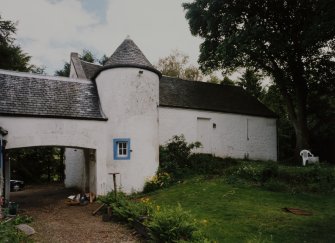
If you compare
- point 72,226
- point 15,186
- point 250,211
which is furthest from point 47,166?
point 250,211

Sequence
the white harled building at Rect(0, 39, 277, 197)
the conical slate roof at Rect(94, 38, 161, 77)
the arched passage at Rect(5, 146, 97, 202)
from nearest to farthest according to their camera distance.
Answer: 1. the white harled building at Rect(0, 39, 277, 197)
2. the conical slate roof at Rect(94, 38, 161, 77)
3. the arched passage at Rect(5, 146, 97, 202)

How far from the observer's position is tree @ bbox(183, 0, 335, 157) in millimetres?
21562

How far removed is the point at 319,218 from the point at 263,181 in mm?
5232

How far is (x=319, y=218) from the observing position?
390 inches

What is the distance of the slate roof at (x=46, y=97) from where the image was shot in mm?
14992

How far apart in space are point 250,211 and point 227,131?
1317 cm

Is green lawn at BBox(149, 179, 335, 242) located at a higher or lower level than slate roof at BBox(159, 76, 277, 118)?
lower

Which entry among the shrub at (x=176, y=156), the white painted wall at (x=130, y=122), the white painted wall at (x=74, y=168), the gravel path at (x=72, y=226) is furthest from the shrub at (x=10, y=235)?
the white painted wall at (x=74, y=168)

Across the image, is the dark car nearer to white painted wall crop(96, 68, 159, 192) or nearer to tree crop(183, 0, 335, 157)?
white painted wall crop(96, 68, 159, 192)

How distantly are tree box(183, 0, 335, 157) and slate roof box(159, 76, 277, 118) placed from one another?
2.09 meters

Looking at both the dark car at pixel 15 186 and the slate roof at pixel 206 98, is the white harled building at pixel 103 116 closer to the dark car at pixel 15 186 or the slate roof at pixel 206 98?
the slate roof at pixel 206 98

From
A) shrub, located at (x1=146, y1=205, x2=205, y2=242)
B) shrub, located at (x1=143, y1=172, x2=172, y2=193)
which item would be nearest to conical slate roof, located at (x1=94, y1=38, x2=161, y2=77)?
shrub, located at (x1=143, y1=172, x2=172, y2=193)

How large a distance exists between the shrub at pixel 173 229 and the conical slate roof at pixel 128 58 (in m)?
11.0

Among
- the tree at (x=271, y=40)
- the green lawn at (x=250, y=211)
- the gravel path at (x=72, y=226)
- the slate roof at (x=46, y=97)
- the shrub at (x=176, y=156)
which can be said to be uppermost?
the tree at (x=271, y=40)
